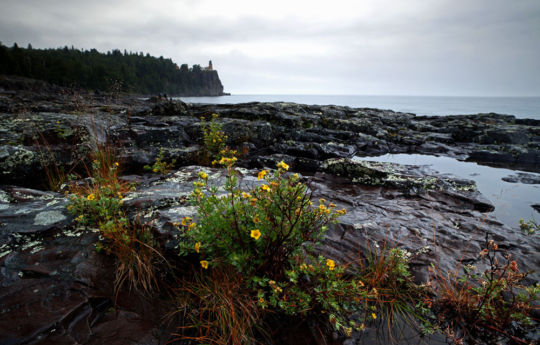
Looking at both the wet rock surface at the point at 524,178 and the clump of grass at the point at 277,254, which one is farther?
the wet rock surface at the point at 524,178

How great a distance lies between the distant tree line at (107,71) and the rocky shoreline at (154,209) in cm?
194

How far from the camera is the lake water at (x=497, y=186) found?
16.4ft

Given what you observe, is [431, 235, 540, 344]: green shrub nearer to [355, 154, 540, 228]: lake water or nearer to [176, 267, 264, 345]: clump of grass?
[176, 267, 264, 345]: clump of grass

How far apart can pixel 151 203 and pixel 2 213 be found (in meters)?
1.68

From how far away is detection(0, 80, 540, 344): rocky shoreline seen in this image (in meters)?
2.14

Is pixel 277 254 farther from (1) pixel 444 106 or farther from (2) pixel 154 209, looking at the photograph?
(1) pixel 444 106

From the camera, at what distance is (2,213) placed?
295 cm

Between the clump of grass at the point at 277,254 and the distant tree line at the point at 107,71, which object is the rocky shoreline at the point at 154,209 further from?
the distant tree line at the point at 107,71

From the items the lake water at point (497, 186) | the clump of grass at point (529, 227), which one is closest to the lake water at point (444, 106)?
the lake water at point (497, 186)

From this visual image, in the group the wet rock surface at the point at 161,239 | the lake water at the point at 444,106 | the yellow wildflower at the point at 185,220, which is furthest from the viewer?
the lake water at the point at 444,106

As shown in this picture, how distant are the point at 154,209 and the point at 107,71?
7863cm

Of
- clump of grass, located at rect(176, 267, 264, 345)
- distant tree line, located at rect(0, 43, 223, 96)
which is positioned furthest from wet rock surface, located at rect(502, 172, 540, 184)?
distant tree line, located at rect(0, 43, 223, 96)

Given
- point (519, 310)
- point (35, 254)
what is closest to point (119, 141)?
point (35, 254)

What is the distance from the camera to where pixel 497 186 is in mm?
6711
